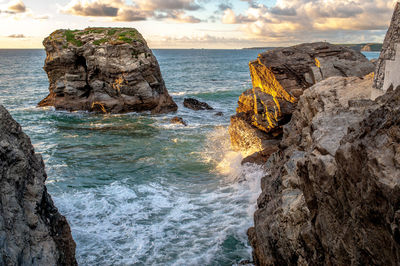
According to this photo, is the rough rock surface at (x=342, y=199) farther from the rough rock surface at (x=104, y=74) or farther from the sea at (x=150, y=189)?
the rough rock surface at (x=104, y=74)

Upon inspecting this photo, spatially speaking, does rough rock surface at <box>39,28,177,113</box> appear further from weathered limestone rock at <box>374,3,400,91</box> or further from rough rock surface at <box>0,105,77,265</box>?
weathered limestone rock at <box>374,3,400,91</box>

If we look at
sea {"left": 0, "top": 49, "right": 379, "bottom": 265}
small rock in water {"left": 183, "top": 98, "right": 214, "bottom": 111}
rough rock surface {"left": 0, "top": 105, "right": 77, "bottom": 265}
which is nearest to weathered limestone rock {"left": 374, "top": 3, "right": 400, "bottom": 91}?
sea {"left": 0, "top": 49, "right": 379, "bottom": 265}

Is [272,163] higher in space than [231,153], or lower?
higher

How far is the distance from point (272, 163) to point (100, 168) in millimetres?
9198

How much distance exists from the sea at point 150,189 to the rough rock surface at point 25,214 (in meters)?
2.36

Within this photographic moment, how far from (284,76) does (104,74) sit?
19968 millimetres

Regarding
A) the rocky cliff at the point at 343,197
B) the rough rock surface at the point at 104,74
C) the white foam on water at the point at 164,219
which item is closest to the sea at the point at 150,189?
the white foam on water at the point at 164,219

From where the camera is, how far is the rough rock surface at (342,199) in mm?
4449

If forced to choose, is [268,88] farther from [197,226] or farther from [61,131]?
[61,131]

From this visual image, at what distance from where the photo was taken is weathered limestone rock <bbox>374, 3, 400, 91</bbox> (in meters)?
8.11

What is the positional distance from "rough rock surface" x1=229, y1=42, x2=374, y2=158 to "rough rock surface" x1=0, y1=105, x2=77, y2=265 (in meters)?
11.6

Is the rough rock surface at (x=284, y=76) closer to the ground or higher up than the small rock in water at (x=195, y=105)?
higher up

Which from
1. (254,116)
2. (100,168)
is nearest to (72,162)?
(100,168)

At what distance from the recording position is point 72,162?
18719mm
